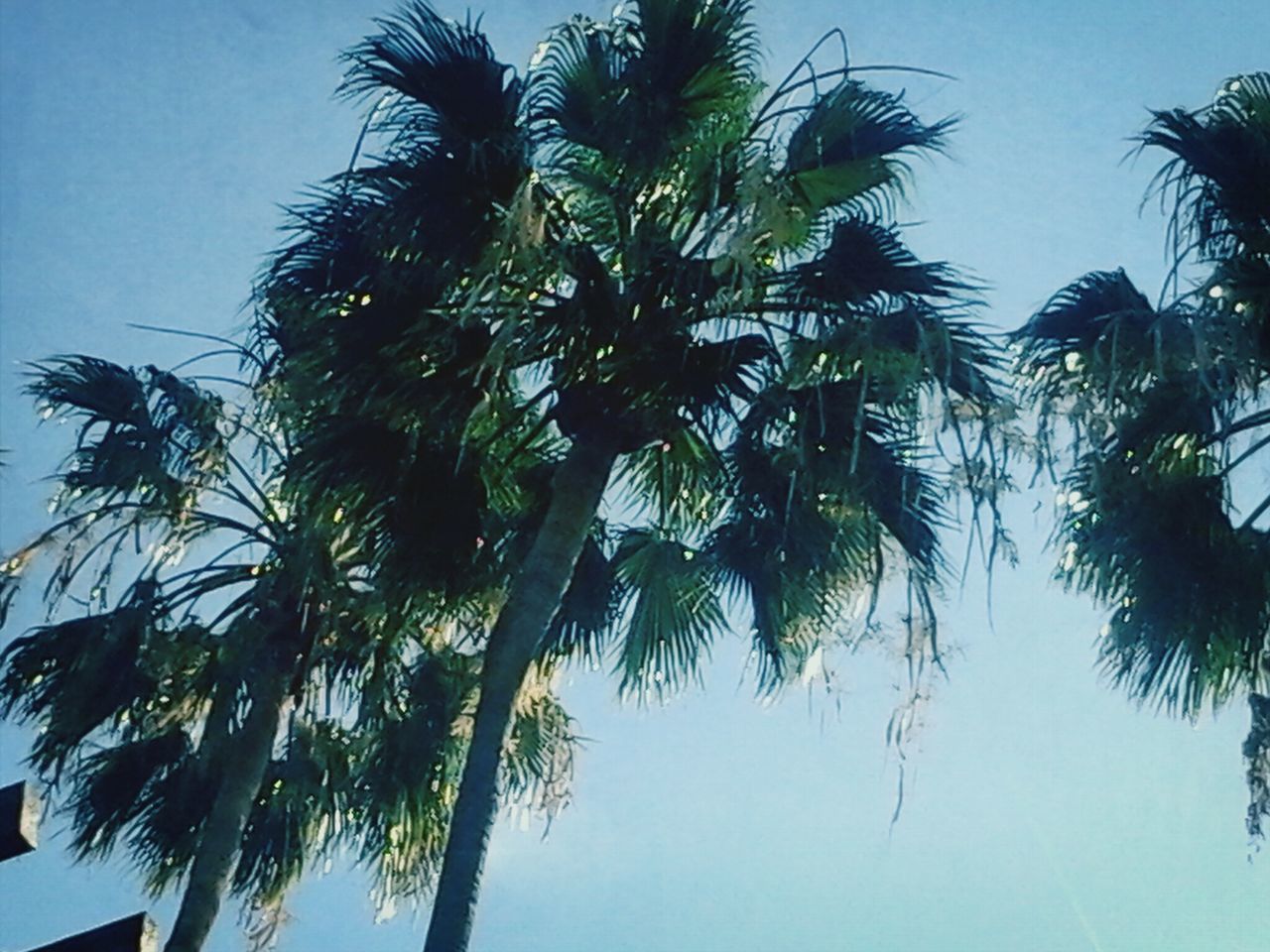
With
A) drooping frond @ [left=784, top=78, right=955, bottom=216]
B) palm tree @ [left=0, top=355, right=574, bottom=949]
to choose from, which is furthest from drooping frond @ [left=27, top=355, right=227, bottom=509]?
drooping frond @ [left=784, top=78, right=955, bottom=216]


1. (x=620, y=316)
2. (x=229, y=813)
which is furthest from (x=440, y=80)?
(x=229, y=813)

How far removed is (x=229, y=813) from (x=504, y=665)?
128 inches

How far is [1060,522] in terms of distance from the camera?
30.5ft

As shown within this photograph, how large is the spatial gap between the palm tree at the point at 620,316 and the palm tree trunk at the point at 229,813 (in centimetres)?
240

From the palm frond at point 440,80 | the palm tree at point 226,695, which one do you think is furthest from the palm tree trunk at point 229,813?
the palm frond at point 440,80

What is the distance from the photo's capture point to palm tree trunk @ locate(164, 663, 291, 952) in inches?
393

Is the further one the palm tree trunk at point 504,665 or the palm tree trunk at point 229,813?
the palm tree trunk at point 229,813

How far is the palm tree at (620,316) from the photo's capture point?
8.34m

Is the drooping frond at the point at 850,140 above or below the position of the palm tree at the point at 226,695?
above

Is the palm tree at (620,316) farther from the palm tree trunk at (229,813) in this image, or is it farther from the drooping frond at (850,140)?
the palm tree trunk at (229,813)

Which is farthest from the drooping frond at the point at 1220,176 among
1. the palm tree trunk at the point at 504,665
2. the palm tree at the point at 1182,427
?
the palm tree trunk at the point at 504,665

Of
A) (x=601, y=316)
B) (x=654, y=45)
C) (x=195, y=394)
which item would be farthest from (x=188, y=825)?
(x=654, y=45)

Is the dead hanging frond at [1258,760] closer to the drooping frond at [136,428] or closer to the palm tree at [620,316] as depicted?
the palm tree at [620,316]

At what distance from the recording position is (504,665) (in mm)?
8078
